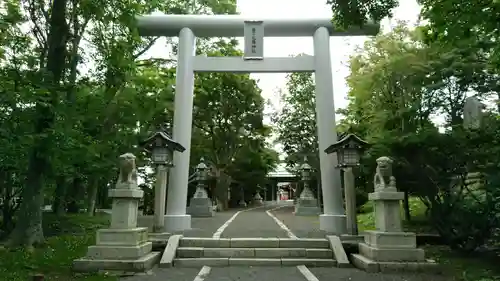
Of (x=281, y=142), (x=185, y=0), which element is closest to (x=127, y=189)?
(x=185, y=0)

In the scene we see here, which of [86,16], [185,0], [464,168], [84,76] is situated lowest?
[464,168]

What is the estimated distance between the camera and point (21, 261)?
7117 mm

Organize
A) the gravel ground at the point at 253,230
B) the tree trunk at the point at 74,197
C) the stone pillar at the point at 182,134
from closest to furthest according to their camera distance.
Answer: the gravel ground at the point at 253,230 < the stone pillar at the point at 182,134 < the tree trunk at the point at 74,197

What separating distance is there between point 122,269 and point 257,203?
30384mm

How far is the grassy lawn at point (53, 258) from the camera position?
6.23 m

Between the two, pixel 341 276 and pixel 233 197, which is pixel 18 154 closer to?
pixel 341 276

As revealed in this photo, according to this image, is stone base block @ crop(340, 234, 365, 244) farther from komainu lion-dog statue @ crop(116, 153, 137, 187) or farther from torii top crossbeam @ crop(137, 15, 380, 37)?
torii top crossbeam @ crop(137, 15, 380, 37)

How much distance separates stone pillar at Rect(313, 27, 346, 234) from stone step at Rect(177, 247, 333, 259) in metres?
2.72

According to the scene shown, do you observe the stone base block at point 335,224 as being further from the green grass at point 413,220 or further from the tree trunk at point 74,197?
the tree trunk at point 74,197

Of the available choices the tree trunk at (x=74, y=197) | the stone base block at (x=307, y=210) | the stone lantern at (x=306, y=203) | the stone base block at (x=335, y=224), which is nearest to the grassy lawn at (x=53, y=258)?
the tree trunk at (x=74, y=197)

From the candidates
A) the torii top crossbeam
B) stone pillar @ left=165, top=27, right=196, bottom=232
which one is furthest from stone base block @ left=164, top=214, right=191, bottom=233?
the torii top crossbeam

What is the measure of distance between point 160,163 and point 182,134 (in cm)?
154

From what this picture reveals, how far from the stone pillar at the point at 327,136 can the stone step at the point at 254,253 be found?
2.72 meters

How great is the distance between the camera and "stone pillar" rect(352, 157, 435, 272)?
22.6 feet
